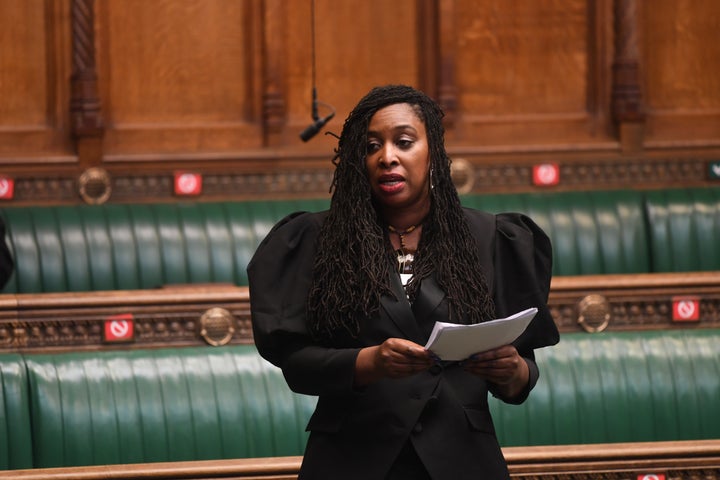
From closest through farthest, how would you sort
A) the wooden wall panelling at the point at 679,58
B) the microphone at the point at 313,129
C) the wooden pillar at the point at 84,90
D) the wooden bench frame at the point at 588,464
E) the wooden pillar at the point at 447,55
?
the wooden bench frame at the point at 588,464 < the microphone at the point at 313,129 < the wooden pillar at the point at 84,90 < the wooden pillar at the point at 447,55 < the wooden wall panelling at the point at 679,58

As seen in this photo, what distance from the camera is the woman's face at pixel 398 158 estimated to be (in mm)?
1673

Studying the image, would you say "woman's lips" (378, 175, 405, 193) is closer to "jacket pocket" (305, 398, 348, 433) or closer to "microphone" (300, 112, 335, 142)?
"jacket pocket" (305, 398, 348, 433)

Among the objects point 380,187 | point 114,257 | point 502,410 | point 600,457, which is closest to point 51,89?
point 114,257

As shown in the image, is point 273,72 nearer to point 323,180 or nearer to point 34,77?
point 323,180

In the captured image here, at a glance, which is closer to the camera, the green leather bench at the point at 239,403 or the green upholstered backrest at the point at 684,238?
the green leather bench at the point at 239,403

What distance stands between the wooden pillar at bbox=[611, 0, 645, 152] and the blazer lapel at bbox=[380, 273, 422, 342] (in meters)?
3.69

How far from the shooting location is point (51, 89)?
196 inches

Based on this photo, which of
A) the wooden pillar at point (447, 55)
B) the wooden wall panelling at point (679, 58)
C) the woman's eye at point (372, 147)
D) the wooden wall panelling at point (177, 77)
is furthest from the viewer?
the wooden wall panelling at point (679, 58)

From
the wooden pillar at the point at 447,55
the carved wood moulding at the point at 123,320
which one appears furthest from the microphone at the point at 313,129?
the carved wood moulding at the point at 123,320

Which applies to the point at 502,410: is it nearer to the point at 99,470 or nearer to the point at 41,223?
the point at 99,470

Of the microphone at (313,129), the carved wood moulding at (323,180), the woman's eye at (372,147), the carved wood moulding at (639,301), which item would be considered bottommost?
the carved wood moulding at (639,301)

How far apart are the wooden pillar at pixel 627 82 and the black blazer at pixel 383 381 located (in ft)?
11.7

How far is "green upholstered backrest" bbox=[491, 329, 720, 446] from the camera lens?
11.2 feet

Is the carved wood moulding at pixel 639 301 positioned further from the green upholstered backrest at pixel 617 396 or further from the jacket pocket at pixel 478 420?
the jacket pocket at pixel 478 420
